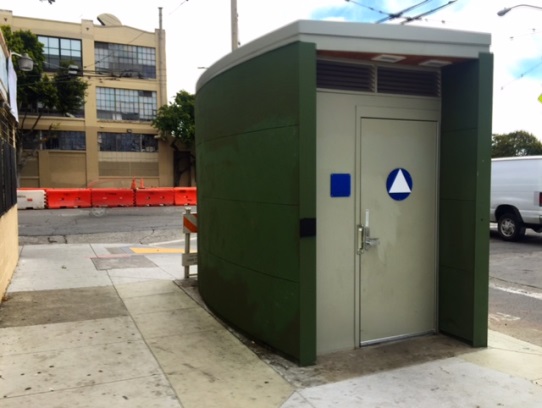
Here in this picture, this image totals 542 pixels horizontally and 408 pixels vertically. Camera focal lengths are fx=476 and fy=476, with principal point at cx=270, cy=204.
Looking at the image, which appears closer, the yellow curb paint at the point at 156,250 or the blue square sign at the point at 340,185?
the blue square sign at the point at 340,185

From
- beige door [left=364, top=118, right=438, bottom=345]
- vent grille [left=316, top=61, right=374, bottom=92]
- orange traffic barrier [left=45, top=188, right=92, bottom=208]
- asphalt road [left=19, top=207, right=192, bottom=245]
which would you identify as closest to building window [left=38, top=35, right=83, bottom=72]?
orange traffic barrier [left=45, top=188, right=92, bottom=208]

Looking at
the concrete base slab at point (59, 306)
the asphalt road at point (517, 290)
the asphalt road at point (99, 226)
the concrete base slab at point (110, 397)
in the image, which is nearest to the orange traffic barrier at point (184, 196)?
the asphalt road at point (99, 226)

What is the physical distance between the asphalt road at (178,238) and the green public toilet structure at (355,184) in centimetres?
172

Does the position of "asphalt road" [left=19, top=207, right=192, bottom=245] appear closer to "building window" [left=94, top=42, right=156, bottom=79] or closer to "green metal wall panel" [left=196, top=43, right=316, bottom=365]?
"green metal wall panel" [left=196, top=43, right=316, bottom=365]

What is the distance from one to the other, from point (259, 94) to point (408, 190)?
1923 millimetres

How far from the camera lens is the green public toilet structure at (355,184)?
14.5 feet

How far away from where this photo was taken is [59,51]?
128 ft

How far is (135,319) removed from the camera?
19.8ft

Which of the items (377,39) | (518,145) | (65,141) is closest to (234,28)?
(377,39)

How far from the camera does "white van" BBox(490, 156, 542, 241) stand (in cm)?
1291

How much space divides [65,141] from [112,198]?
56.9 feet

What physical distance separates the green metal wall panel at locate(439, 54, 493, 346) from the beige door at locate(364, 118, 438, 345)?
16cm

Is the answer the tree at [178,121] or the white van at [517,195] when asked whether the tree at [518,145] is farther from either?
the white van at [517,195]

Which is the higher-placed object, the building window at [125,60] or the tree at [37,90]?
the building window at [125,60]
